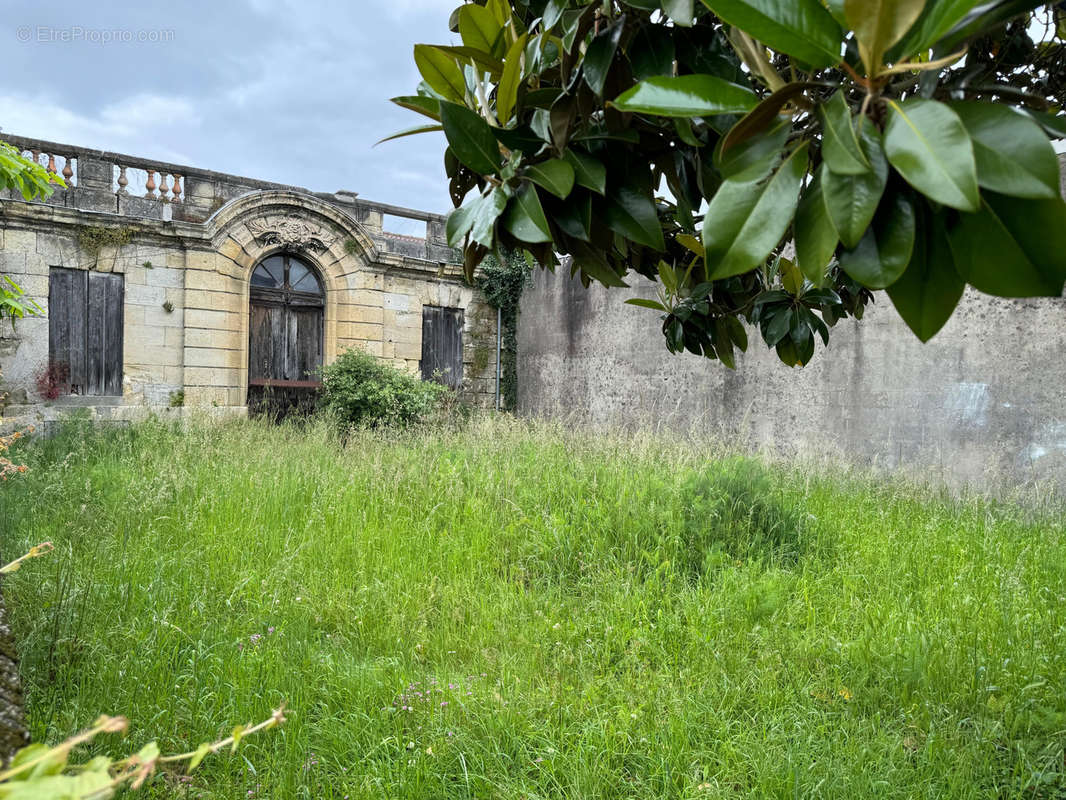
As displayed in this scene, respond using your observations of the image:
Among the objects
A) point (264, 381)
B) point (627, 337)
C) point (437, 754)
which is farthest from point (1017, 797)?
point (264, 381)

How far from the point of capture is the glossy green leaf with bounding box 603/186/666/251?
0.96m

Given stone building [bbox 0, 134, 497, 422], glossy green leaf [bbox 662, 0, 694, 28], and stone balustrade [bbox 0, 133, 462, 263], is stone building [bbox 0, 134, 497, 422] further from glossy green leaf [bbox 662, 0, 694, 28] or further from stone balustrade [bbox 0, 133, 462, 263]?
glossy green leaf [bbox 662, 0, 694, 28]

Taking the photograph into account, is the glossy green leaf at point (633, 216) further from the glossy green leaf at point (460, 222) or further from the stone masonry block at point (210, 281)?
the stone masonry block at point (210, 281)

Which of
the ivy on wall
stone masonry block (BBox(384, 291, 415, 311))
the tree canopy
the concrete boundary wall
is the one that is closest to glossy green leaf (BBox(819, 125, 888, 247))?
the tree canopy

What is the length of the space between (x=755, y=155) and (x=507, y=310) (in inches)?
424

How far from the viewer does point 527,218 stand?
89cm

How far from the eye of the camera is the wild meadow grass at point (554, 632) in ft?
6.87

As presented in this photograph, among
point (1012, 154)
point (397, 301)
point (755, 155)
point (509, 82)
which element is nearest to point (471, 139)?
point (509, 82)

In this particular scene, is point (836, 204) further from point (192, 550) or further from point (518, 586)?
point (192, 550)

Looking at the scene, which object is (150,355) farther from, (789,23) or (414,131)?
(789,23)

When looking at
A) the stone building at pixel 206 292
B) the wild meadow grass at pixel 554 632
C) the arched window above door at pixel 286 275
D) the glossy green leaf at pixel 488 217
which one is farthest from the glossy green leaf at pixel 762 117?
the arched window above door at pixel 286 275

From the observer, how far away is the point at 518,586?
3506 mm

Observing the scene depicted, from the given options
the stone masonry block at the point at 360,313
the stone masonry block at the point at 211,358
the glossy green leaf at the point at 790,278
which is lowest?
the stone masonry block at the point at 211,358

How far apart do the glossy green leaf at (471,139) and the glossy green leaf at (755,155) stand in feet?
1.23
